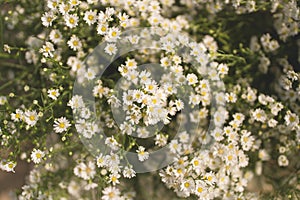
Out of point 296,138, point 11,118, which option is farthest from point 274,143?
point 11,118

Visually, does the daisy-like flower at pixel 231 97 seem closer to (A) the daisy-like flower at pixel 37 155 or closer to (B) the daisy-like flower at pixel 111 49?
(B) the daisy-like flower at pixel 111 49

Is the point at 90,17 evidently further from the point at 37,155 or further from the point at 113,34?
the point at 37,155

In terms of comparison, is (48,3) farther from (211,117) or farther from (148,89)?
(211,117)

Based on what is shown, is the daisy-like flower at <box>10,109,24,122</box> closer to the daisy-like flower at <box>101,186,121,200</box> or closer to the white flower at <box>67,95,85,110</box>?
the white flower at <box>67,95,85,110</box>

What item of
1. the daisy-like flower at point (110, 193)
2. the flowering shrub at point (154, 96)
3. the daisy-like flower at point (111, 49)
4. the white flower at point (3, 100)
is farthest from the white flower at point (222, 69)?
the white flower at point (3, 100)

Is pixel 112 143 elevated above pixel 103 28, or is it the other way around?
pixel 103 28

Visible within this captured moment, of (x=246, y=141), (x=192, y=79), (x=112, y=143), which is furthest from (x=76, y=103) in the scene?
(x=246, y=141)
